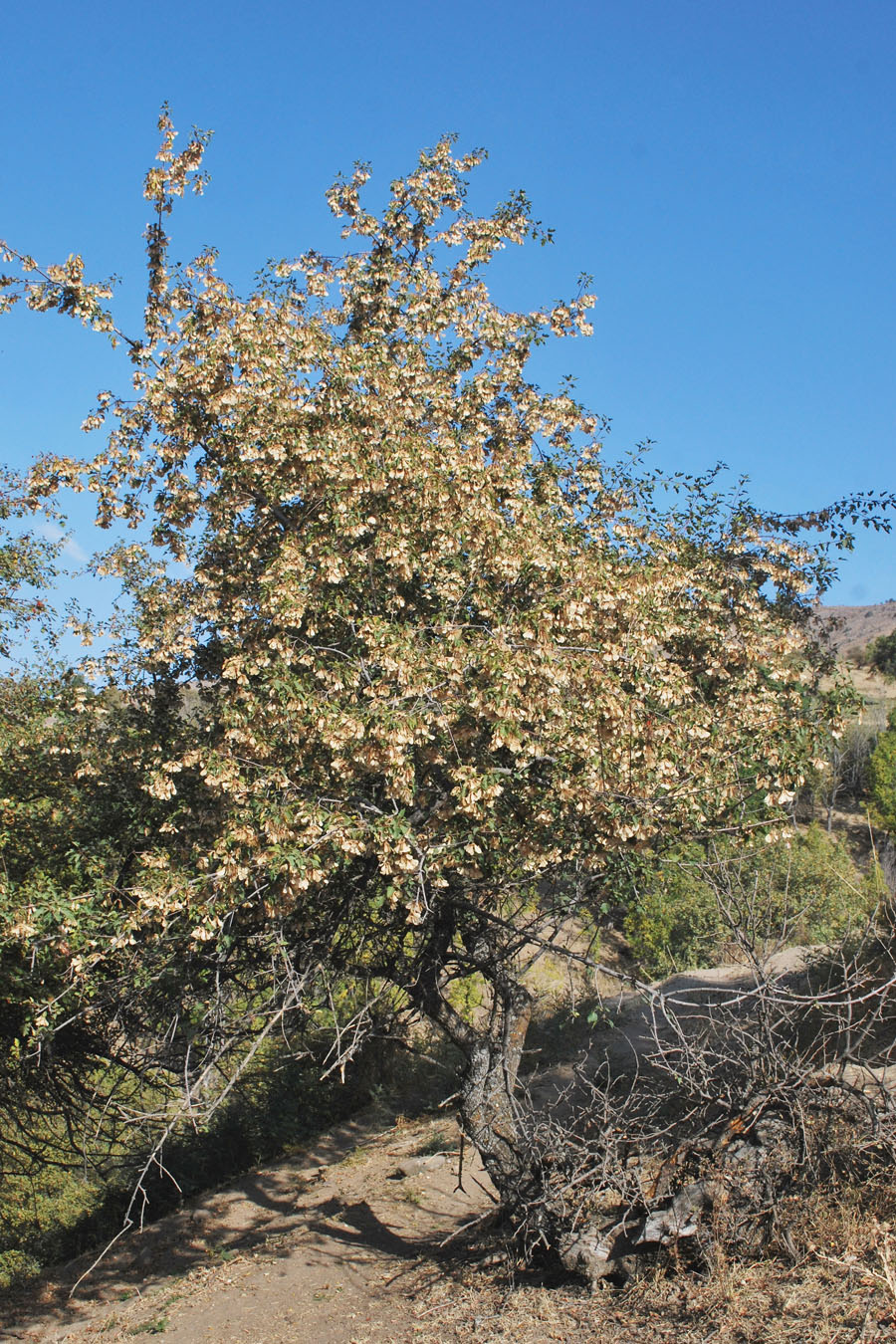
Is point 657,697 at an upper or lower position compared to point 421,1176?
upper

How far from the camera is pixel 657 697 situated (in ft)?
25.0

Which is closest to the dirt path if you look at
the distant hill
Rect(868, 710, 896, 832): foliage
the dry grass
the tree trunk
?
the dry grass

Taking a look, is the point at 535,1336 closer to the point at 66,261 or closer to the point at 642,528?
the point at 642,528

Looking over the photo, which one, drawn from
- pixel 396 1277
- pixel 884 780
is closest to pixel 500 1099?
pixel 396 1277

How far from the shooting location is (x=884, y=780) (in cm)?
3428

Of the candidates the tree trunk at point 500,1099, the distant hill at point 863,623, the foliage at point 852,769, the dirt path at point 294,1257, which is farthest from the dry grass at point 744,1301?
the distant hill at point 863,623

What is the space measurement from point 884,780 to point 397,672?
3168cm

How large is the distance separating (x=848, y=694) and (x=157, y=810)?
223 inches

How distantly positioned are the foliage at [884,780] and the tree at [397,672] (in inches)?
952

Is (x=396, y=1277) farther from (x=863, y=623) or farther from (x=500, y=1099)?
(x=863, y=623)

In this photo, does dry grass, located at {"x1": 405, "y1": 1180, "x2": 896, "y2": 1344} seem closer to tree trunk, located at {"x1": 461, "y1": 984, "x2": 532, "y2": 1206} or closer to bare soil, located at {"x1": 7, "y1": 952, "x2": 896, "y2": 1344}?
bare soil, located at {"x1": 7, "y1": 952, "x2": 896, "y2": 1344}

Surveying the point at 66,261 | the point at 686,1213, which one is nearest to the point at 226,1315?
the point at 686,1213

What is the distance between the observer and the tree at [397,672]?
6664 millimetres

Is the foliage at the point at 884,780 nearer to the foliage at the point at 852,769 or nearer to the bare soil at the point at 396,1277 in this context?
the foliage at the point at 852,769
